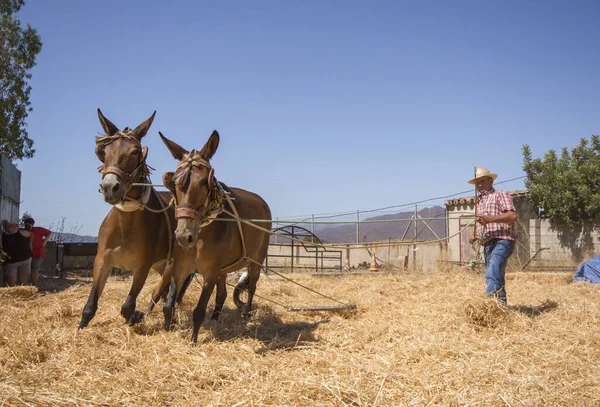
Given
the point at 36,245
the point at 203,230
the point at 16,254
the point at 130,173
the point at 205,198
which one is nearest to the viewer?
the point at 205,198

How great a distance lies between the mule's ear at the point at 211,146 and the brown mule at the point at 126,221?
70 cm

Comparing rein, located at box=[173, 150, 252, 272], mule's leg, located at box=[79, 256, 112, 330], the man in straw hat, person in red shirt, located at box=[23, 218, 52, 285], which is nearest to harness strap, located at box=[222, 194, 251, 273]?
rein, located at box=[173, 150, 252, 272]

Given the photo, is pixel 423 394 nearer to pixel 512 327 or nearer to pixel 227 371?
pixel 227 371

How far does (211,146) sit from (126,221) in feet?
3.90

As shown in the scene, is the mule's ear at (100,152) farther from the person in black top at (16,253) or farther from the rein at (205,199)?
the person in black top at (16,253)

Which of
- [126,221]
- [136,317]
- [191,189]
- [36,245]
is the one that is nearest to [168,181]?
[191,189]

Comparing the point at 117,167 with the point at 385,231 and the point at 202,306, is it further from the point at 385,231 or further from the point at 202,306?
the point at 385,231

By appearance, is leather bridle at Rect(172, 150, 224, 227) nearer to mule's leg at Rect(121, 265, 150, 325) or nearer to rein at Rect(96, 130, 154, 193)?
rein at Rect(96, 130, 154, 193)

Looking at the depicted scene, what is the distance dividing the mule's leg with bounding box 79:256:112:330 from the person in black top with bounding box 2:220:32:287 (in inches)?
221

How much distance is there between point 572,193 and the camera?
16.3m

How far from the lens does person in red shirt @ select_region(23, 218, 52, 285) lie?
1013cm

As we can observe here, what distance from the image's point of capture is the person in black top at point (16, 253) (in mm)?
9164

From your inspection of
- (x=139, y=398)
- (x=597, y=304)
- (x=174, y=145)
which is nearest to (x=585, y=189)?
(x=597, y=304)

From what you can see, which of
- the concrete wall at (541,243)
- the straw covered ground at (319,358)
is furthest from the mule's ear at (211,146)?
the concrete wall at (541,243)
